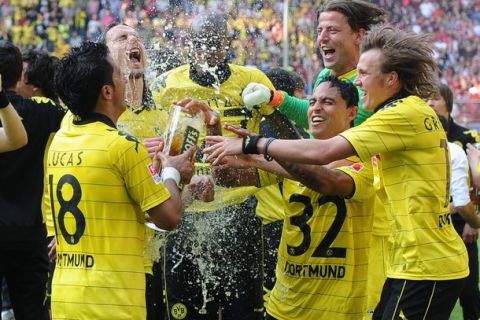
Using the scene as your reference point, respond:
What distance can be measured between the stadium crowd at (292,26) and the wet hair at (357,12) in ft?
30.7

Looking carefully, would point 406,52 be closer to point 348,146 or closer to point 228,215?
point 348,146

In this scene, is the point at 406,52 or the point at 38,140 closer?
the point at 406,52

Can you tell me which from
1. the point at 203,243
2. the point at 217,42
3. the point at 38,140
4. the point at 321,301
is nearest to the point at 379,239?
the point at 321,301

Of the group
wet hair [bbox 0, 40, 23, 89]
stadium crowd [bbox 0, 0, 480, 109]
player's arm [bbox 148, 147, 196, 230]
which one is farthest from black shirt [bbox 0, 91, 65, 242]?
stadium crowd [bbox 0, 0, 480, 109]

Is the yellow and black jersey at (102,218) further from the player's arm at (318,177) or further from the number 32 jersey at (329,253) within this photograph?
the number 32 jersey at (329,253)

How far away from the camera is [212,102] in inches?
244

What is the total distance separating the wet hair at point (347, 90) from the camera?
4980 mm

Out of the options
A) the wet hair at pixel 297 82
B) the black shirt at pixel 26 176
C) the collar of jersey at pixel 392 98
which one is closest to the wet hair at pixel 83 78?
the collar of jersey at pixel 392 98

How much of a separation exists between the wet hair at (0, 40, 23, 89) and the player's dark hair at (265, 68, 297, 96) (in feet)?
9.62

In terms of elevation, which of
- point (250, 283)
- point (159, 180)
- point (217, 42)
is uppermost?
point (217, 42)

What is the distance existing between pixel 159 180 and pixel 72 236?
1.54 feet

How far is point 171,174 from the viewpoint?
4289 mm

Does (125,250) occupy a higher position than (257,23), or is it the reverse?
(257,23)

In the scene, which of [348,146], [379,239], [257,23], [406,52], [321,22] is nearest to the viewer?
[348,146]
